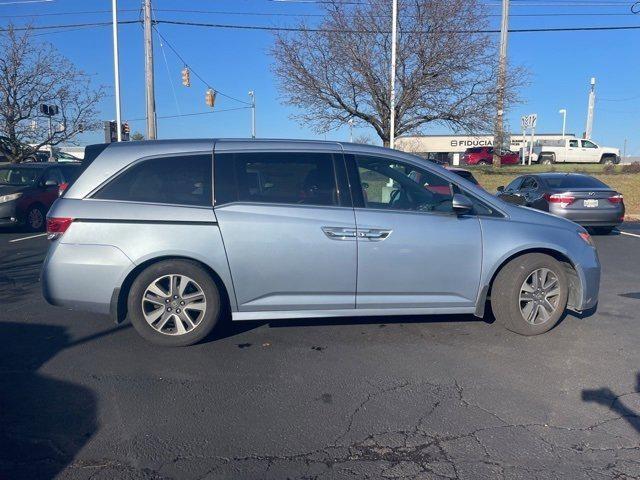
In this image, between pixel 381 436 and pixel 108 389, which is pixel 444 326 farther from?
pixel 108 389

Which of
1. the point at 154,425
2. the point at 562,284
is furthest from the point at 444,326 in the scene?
the point at 154,425

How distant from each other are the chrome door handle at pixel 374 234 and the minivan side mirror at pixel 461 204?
2.16ft

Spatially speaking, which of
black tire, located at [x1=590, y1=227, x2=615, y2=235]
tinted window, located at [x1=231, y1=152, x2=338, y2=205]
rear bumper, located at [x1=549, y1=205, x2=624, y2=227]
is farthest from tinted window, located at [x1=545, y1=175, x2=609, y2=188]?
tinted window, located at [x1=231, y1=152, x2=338, y2=205]

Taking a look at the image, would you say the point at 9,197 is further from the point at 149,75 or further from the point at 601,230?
the point at 601,230

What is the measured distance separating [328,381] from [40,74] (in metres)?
20.2

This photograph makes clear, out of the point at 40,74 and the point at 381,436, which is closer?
the point at 381,436

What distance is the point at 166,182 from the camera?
4844 millimetres

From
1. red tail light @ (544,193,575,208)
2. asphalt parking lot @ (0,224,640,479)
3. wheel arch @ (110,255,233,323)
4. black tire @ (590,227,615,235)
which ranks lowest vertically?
asphalt parking lot @ (0,224,640,479)

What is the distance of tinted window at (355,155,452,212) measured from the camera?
5.00 metres

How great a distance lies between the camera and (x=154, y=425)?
11.5ft

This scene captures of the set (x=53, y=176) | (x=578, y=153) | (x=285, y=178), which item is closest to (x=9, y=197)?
(x=53, y=176)

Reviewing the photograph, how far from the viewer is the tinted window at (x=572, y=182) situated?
11.6m

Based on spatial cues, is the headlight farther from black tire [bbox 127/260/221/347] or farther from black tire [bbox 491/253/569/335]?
black tire [bbox 491/253/569/335]

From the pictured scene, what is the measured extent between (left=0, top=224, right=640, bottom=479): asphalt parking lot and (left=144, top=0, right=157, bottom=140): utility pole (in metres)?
16.5
